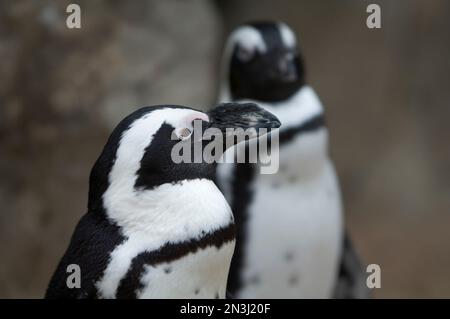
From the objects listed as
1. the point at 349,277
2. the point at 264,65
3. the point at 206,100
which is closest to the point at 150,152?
the point at 264,65

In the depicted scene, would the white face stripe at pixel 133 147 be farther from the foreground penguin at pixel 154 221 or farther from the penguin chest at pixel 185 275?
the penguin chest at pixel 185 275

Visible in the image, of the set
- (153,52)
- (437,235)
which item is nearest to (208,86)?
(153,52)

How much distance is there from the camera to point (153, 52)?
317 cm

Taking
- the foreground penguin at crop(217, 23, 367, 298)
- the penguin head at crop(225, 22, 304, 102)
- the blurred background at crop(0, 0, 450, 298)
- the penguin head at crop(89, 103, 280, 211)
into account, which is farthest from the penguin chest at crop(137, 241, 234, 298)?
the blurred background at crop(0, 0, 450, 298)

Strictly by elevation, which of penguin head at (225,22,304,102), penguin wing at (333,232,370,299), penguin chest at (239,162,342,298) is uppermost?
penguin head at (225,22,304,102)

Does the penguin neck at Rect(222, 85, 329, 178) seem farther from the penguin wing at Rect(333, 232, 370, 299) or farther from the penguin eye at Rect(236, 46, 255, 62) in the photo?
the penguin wing at Rect(333, 232, 370, 299)

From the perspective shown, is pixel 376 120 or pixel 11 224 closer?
pixel 11 224

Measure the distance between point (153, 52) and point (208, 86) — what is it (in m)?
0.28

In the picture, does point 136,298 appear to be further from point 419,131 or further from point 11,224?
point 419,131

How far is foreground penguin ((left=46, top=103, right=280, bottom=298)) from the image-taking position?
4.43 feet

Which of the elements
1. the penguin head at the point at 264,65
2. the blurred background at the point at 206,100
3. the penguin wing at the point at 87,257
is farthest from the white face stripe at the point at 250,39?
the penguin wing at the point at 87,257

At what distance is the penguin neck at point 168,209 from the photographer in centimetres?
135

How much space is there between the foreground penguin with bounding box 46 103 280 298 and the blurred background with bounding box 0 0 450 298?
1.50 m

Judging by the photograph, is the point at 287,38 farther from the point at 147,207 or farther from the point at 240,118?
the point at 147,207
